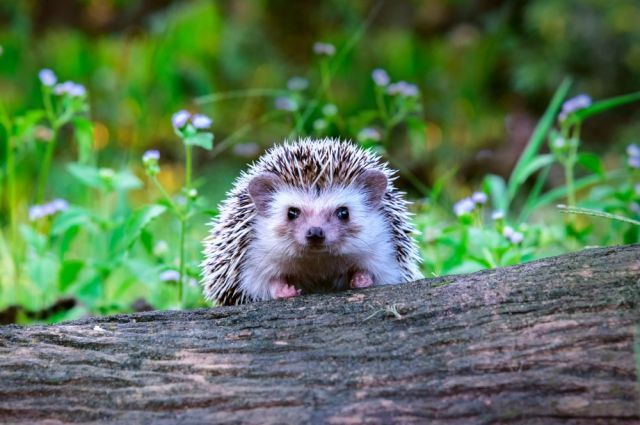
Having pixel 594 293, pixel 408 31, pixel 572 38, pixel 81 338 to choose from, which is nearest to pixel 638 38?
pixel 572 38

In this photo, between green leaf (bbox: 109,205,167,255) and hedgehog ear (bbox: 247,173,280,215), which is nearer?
hedgehog ear (bbox: 247,173,280,215)

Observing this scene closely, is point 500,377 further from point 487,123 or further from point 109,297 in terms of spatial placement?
point 487,123

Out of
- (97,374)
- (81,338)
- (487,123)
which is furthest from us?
(487,123)

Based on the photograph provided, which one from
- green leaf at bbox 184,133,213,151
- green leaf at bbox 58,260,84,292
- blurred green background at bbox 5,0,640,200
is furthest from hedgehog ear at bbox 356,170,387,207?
blurred green background at bbox 5,0,640,200

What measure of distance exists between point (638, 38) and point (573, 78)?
78 cm

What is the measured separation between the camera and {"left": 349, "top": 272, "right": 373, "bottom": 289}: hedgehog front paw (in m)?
3.58

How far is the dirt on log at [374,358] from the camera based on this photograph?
244 centimetres

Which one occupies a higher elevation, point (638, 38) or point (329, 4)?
point (329, 4)

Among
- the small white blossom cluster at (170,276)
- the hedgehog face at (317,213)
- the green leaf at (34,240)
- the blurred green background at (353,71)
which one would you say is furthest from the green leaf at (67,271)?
the blurred green background at (353,71)

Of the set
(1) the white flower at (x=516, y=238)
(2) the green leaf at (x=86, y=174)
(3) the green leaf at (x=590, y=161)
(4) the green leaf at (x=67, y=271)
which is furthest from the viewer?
(3) the green leaf at (x=590, y=161)

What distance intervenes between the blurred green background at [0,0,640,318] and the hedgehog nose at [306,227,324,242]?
5099 mm

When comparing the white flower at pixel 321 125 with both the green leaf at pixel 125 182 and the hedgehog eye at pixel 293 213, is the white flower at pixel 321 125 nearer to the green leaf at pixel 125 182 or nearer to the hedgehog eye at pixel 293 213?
the green leaf at pixel 125 182

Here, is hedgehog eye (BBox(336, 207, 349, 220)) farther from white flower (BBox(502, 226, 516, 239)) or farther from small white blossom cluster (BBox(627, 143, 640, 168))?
small white blossom cluster (BBox(627, 143, 640, 168))

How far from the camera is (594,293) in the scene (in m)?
2.72
